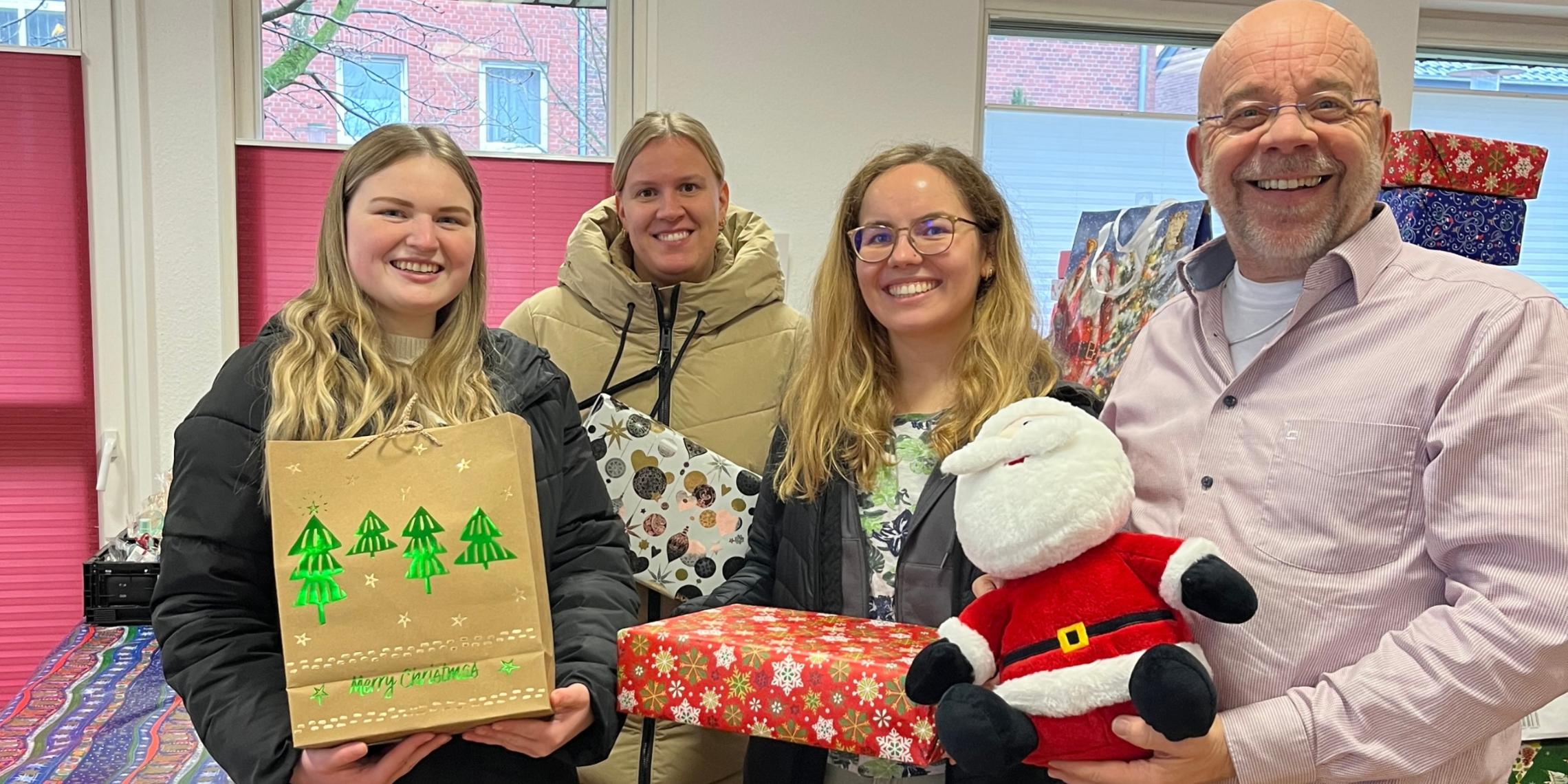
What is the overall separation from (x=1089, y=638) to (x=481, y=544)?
26.4 inches

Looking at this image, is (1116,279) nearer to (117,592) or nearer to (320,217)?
(320,217)

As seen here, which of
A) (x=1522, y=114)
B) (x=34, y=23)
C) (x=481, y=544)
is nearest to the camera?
(x=481, y=544)

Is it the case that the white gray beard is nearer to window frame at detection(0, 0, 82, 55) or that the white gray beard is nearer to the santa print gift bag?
the santa print gift bag

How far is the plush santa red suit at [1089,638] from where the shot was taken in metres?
1.05

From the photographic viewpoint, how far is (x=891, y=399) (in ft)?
5.49

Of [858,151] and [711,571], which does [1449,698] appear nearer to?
[711,571]

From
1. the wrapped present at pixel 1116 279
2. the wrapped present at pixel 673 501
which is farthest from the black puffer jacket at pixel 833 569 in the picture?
the wrapped present at pixel 1116 279

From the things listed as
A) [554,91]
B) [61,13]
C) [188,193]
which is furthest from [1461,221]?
[61,13]

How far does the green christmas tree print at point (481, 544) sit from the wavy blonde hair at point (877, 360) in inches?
19.4

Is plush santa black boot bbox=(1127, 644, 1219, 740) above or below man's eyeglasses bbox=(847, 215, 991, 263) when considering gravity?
below

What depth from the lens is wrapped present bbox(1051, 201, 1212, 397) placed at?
204 cm

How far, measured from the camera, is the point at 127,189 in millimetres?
3043

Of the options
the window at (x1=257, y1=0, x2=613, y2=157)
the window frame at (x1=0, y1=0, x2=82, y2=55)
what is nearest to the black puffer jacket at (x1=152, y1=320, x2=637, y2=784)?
the window at (x1=257, y1=0, x2=613, y2=157)

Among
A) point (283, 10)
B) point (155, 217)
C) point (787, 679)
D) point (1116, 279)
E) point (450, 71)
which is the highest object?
point (283, 10)
